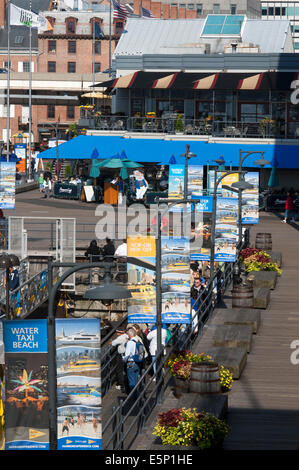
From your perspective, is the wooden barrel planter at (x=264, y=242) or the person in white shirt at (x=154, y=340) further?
the wooden barrel planter at (x=264, y=242)

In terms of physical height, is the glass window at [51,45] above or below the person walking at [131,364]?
above

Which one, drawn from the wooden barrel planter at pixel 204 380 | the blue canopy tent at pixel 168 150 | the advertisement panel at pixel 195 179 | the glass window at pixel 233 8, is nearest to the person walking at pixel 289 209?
the blue canopy tent at pixel 168 150

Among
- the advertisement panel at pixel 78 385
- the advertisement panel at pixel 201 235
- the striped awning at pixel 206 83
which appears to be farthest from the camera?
the striped awning at pixel 206 83

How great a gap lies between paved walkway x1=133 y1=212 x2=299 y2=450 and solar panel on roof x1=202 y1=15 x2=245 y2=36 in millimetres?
49033

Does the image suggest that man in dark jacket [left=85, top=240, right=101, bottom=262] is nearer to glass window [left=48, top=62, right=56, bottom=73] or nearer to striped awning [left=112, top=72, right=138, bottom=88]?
striped awning [left=112, top=72, right=138, bottom=88]

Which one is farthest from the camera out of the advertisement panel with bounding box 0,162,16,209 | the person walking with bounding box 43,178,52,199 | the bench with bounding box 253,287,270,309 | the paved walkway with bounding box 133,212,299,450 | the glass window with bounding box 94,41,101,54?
the glass window with bounding box 94,41,101,54

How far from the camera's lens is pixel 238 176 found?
41281 mm

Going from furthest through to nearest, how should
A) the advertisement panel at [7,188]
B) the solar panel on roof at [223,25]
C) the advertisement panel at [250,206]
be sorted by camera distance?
the solar panel on roof at [223,25], the advertisement panel at [250,206], the advertisement panel at [7,188]

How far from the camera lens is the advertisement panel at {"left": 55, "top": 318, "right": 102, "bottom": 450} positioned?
14969 mm

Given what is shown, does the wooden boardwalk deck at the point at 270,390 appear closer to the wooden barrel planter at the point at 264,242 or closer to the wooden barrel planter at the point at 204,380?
the wooden barrel planter at the point at 204,380

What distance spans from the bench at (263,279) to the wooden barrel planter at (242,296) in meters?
3.63

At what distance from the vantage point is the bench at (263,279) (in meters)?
33.5

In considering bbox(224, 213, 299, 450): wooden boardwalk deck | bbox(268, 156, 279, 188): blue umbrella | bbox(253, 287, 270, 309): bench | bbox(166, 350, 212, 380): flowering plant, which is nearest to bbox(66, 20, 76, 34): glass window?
bbox(268, 156, 279, 188): blue umbrella
